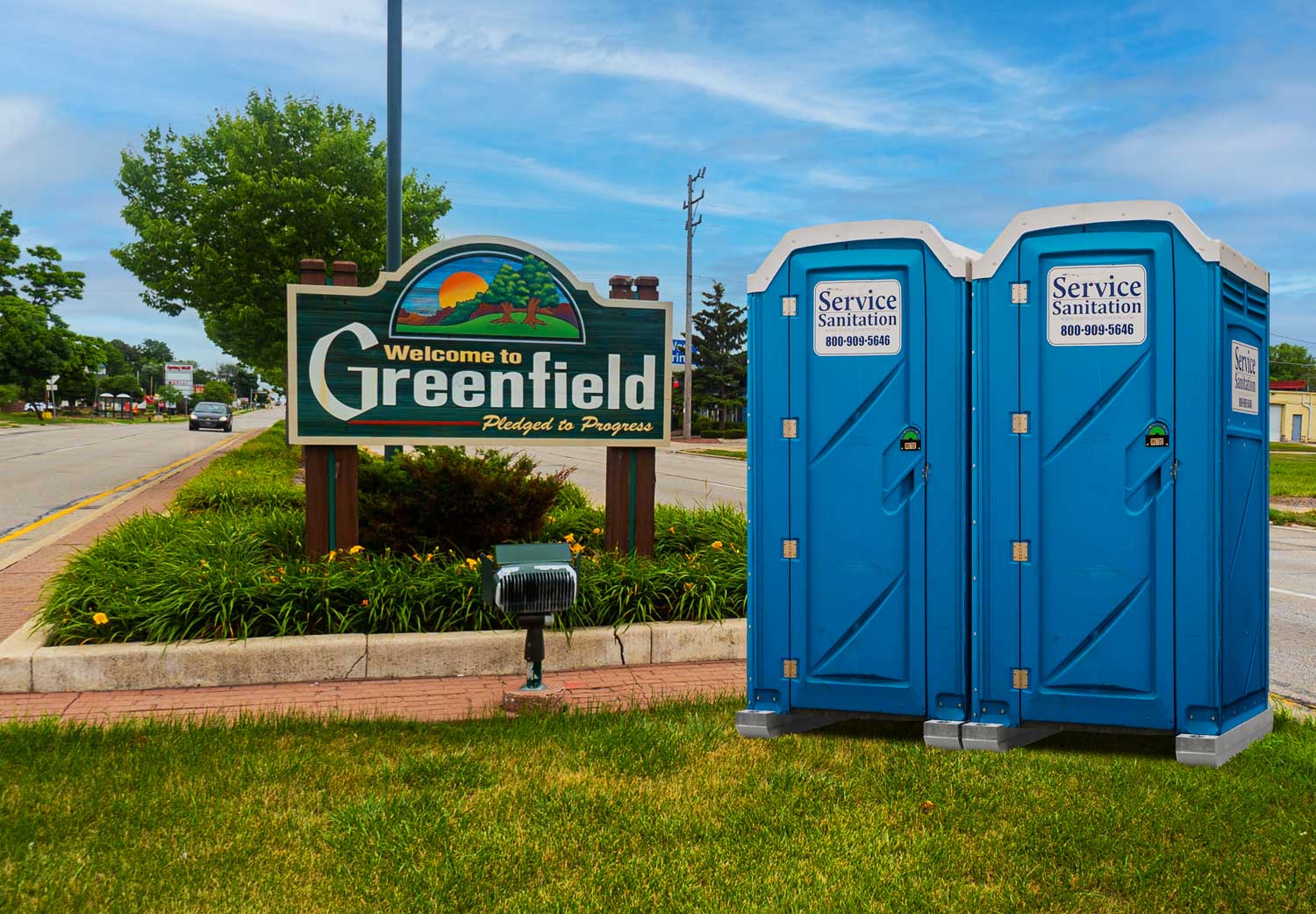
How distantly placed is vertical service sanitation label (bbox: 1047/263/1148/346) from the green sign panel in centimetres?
481

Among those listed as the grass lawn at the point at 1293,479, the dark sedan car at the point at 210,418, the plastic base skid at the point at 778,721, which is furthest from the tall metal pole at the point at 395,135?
the dark sedan car at the point at 210,418

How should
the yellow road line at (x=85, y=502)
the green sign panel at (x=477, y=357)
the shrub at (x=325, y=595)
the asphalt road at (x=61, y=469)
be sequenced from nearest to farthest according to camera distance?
the shrub at (x=325, y=595) → the green sign panel at (x=477, y=357) → the yellow road line at (x=85, y=502) → the asphalt road at (x=61, y=469)

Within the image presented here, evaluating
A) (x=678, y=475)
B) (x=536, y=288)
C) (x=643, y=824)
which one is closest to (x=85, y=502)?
(x=536, y=288)

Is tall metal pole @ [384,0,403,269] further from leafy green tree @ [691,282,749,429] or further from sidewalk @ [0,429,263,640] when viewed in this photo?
leafy green tree @ [691,282,749,429]

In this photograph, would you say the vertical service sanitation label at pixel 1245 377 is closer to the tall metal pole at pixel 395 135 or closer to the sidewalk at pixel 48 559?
the sidewalk at pixel 48 559

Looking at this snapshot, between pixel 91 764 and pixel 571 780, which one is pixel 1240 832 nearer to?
pixel 571 780

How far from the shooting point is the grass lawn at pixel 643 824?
3.59 meters

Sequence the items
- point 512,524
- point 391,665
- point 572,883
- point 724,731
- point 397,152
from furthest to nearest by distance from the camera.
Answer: point 397,152, point 512,524, point 391,665, point 724,731, point 572,883

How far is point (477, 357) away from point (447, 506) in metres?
1.23

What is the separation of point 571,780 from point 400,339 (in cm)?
435

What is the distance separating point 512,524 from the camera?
863cm

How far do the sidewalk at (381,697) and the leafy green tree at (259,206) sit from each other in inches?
598

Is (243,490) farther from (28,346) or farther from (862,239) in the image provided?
(28,346)

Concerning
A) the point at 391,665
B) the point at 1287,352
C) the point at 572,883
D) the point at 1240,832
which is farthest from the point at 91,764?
the point at 1287,352
